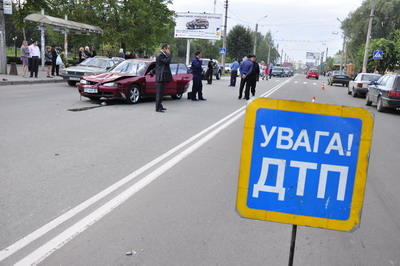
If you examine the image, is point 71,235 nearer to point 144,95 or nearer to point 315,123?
point 315,123

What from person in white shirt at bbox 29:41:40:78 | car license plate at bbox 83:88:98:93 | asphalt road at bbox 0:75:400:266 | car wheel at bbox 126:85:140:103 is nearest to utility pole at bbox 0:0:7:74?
person in white shirt at bbox 29:41:40:78

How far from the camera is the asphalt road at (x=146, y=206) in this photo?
11.0 feet

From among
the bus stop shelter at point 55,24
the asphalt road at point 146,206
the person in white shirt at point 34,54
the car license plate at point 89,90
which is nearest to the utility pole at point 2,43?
the bus stop shelter at point 55,24

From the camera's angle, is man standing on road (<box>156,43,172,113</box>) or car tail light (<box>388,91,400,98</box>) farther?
car tail light (<box>388,91,400,98</box>)

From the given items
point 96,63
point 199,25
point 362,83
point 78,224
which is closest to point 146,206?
point 78,224

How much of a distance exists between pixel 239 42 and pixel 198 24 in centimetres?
3272

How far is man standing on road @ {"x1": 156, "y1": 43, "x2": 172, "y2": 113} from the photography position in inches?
471

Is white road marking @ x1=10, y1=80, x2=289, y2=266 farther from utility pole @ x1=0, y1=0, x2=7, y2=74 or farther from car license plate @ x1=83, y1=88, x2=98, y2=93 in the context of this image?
utility pole @ x1=0, y1=0, x2=7, y2=74

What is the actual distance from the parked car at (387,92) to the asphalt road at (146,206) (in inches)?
266

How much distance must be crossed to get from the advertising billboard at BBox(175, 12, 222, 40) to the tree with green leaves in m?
31.8

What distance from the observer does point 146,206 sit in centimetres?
434

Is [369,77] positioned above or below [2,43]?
below

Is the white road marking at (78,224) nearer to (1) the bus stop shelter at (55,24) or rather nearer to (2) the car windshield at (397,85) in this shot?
(2) the car windshield at (397,85)

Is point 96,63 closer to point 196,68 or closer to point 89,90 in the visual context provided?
point 196,68
